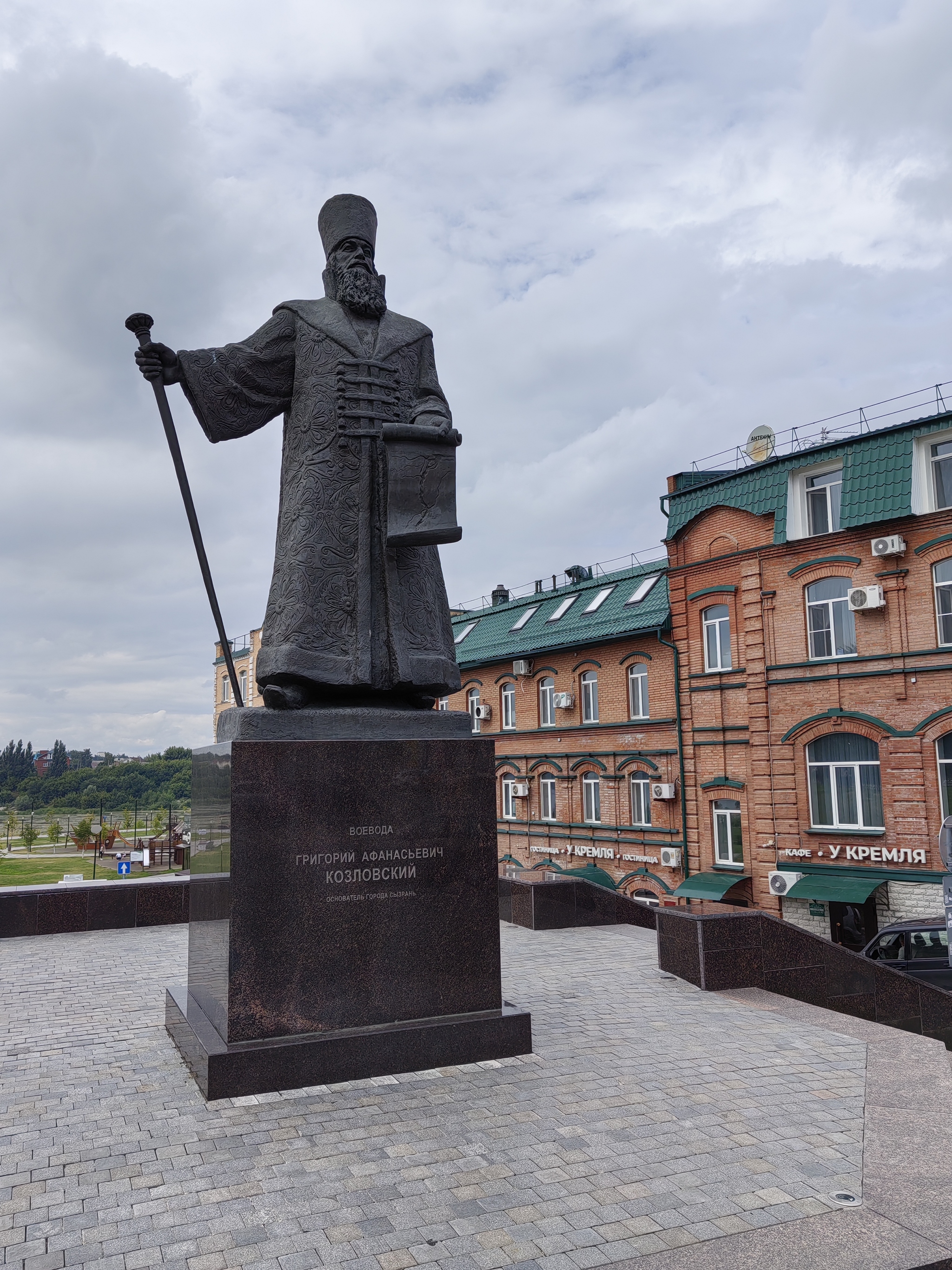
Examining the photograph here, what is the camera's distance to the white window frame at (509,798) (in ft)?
92.0

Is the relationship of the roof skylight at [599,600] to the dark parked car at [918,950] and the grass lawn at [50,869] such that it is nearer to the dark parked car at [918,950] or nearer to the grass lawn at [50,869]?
the grass lawn at [50,869]

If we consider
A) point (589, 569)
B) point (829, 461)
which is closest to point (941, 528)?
point (829, 461)

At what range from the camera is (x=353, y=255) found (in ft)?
20.8

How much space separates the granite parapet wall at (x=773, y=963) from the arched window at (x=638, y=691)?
577 inches

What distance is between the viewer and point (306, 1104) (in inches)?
183

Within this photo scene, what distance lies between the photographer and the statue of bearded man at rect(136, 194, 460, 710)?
19.0 feet

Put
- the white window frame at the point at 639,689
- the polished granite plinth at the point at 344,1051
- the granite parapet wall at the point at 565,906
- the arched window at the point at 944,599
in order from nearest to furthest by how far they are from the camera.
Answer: the polished granite plinth at the point at 344,1051
the granite parapet wall at the point at 565,906
the arched window at the point at 944,599
the white window frame at the point at 639,689

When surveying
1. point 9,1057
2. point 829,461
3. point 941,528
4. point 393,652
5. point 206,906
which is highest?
point 829,461

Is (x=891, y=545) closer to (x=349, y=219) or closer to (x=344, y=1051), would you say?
(x=349, y=219)

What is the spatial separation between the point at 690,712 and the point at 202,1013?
18.1m

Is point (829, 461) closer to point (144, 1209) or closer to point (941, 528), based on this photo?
point (941, 528)

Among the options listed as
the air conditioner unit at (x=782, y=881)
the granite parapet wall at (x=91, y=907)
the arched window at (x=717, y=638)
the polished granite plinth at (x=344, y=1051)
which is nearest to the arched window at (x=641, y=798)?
the arched window at (x=717, y=638)

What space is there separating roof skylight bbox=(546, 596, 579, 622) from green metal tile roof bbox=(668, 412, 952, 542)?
6154mm

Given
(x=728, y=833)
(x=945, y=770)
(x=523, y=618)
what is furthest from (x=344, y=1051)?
(x=523, y=618)
